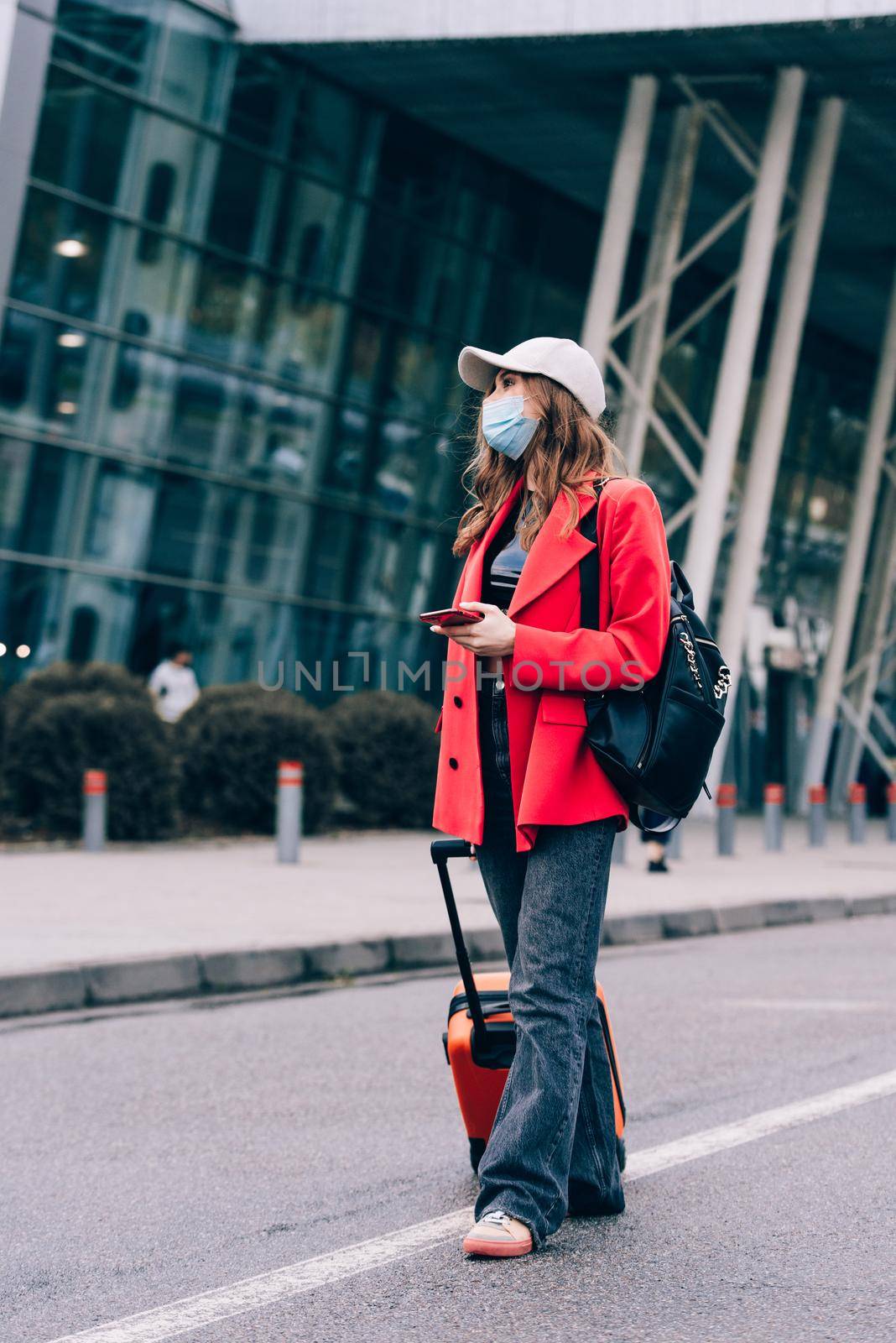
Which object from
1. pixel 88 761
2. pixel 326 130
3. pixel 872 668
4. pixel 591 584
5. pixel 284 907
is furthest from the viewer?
pixel 872 668

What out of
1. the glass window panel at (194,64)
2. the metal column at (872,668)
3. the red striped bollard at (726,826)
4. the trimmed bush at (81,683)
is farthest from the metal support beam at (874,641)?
the trimmed bush at (81,683)

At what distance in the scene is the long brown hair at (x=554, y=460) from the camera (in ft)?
13.4

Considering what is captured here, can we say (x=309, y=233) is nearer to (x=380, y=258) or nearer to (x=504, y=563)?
(x=380, y=258)

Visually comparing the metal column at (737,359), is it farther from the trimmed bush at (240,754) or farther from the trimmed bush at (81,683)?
the trimmed bush at (81,683)

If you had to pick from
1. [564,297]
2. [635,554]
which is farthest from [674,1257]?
[564,297]

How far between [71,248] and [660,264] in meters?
7.47

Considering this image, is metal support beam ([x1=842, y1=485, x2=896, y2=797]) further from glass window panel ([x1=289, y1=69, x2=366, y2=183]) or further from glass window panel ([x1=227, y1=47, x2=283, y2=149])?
glass window panel ([x1=227, y1=47, x2=283, y2=149])

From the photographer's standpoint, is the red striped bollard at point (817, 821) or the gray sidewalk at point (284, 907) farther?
the red striped bollard at point (817, 821)

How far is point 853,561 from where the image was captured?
27.8 metres

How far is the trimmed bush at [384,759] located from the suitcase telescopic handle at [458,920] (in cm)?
1320

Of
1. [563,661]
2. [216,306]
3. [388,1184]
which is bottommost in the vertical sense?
[388,1184]

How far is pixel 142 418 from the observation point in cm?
2116

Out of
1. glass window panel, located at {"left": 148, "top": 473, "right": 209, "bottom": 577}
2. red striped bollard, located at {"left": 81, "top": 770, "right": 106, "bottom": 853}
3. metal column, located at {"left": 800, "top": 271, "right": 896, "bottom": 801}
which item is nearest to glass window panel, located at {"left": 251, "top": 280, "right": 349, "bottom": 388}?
glass window panel, located at {"left": 148, "top": 473, "right": 209, "bottom": 577}

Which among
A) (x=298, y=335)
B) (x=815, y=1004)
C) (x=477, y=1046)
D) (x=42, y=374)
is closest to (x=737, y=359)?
(x=298, y=335)
